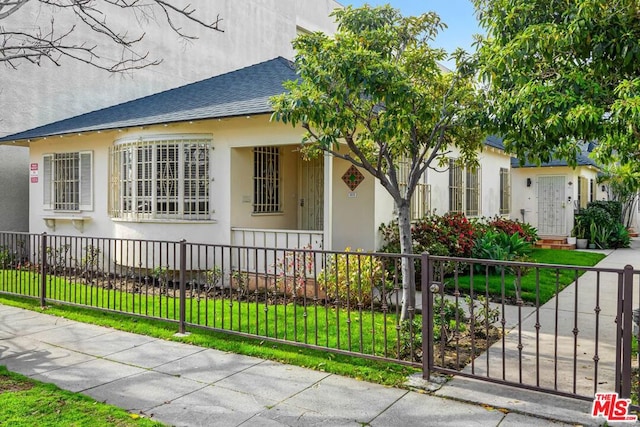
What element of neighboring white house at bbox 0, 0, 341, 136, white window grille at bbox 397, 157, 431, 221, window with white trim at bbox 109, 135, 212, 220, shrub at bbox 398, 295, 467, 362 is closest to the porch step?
white window grille at bbox 397, 157, 431, 221

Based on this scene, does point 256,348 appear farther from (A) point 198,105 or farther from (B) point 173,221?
(A) point 198,105

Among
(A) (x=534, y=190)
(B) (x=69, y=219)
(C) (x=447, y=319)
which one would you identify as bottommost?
(C) (x=447, y=319)

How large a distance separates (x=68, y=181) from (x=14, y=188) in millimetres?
2308

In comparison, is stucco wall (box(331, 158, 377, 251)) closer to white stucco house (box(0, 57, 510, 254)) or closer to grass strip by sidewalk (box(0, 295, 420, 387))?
white stucco house (box(0, 57, 510, 254))

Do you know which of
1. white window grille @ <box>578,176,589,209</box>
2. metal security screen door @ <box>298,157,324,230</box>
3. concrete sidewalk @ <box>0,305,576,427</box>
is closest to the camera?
concrete sidewalk @ <box>0,305,576,427</box>

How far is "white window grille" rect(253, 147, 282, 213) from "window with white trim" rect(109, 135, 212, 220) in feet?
3.08

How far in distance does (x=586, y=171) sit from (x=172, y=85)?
48.5 ft

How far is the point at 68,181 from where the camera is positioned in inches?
470

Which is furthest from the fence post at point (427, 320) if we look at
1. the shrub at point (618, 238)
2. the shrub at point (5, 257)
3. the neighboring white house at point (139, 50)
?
the shrub at point (618, 238)

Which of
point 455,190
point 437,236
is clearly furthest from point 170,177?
point 455,190

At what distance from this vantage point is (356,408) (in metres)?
4.15

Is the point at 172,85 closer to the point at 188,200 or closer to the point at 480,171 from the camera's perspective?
the point at 188,200

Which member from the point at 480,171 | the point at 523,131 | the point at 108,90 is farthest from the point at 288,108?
the point at 108,90

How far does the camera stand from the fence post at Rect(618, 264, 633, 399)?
3791 millimetres
